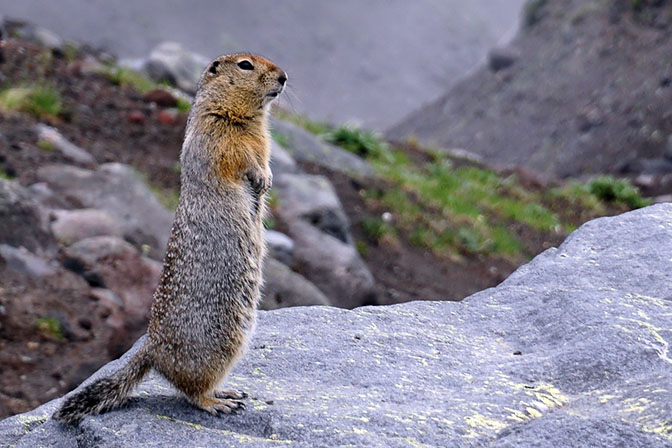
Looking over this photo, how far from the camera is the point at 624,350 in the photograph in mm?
4652

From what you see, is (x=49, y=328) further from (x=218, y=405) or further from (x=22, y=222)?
(x=218, y=405)

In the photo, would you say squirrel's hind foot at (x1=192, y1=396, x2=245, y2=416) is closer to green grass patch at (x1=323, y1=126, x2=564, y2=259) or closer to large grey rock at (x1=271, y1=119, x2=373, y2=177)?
green grass patch at (x1=323, y1=126, x2=564, y2=259)

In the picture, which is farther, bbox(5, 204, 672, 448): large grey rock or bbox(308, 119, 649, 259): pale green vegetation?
bbox(308, 119, 649, 259): pale green vegetation

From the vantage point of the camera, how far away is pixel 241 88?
5.19 metres

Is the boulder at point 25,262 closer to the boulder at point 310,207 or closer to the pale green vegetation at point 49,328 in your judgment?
the pale green vegetation at point 49,328

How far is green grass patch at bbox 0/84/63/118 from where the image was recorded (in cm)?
1273

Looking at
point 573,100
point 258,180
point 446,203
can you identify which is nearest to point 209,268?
point 258,180

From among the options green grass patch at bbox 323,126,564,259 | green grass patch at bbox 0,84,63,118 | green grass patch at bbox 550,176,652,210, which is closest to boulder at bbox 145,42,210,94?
green grass patch at bbox 323,126,564,259

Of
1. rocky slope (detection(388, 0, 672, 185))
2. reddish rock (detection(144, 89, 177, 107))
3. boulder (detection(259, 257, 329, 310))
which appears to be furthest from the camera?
rocky slope (detection(388, 0, 672, 185))

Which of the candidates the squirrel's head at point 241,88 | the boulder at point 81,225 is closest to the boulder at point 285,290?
the boulder at point 81,225

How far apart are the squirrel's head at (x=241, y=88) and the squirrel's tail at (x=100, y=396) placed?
5.51ft

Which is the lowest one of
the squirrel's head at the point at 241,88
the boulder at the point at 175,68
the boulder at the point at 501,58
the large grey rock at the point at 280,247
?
the squirrel's head at the point at 241,88

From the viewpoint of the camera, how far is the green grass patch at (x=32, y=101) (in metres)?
12.7

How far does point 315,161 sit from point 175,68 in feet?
13.9
